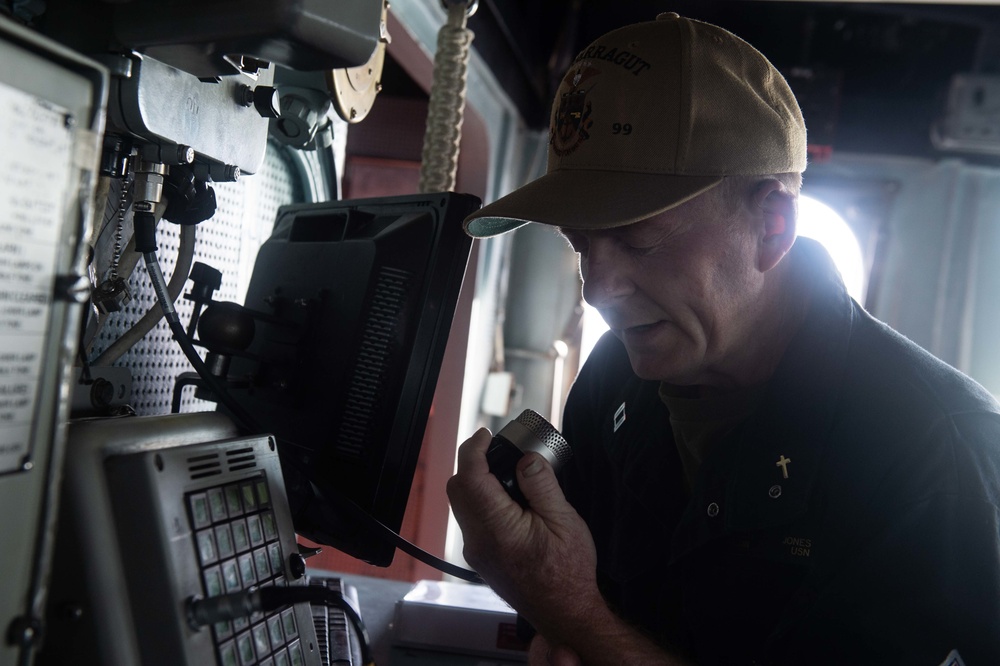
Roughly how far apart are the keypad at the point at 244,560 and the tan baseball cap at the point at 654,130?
36cm

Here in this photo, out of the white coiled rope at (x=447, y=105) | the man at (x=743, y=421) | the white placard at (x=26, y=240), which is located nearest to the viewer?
the white placard at (x=26, y=240)

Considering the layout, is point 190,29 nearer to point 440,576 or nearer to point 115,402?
point 115,402

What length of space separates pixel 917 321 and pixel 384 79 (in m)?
2.51

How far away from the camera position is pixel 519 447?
0.88 metres

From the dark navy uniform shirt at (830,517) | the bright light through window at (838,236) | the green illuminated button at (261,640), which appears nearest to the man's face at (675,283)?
the dark navy uniform shirt at (830,517)

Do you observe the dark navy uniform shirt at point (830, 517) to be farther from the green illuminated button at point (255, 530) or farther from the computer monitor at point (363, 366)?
the green illuminated button at point (255, 530)

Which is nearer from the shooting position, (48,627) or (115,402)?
(48,627)

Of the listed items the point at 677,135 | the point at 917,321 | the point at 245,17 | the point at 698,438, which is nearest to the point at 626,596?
the point at 698,438

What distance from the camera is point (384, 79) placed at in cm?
330

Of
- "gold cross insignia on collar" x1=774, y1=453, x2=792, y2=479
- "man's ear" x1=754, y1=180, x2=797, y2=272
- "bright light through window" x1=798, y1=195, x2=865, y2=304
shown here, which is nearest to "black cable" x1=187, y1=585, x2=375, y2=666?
"gold cross insignia on collar" x1=774, y1=453, x2=792, y2=479

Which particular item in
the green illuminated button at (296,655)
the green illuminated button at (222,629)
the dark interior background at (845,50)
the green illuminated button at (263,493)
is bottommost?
the green illuminated button at (296,655)

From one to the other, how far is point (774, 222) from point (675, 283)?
146 millimetres

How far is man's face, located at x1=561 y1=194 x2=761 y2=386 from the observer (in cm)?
91

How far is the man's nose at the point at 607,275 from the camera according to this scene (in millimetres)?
925
